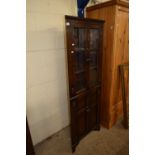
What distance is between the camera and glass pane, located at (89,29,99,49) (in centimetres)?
203

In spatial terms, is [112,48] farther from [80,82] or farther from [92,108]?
[92,108]

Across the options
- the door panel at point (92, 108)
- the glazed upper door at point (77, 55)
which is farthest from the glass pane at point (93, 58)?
the door panel at point (92, 108)

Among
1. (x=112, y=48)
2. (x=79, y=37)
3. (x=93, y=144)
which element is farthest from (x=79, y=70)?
(x=93, y=144)

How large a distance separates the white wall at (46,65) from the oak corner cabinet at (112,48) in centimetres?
50

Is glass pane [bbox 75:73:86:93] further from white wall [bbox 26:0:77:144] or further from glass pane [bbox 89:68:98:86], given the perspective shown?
white wall [bbox 26:0:77:144]

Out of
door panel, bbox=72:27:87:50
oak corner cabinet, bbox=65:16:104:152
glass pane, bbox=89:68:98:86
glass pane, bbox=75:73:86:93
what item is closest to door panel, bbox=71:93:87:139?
oak corner cabinet, bbox=65:16:104:152

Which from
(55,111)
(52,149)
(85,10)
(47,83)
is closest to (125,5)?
(85,10)

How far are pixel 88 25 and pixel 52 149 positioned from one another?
178cm

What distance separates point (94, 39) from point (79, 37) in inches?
11.6

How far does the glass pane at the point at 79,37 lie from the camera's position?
1.82 m

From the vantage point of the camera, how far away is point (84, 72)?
2057 mm

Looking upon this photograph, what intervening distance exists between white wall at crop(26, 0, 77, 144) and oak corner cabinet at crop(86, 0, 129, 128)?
500mm
